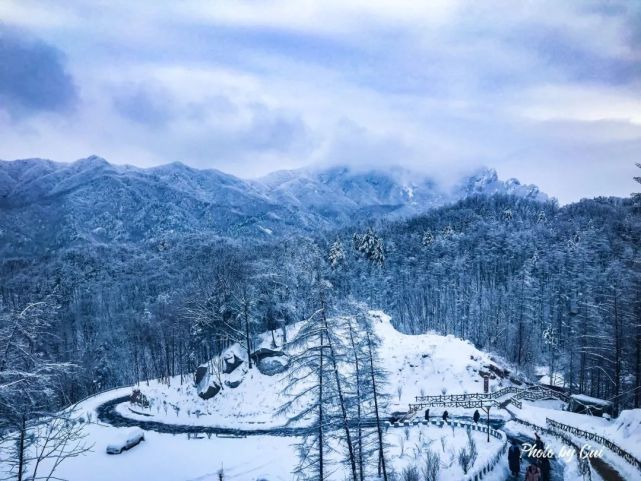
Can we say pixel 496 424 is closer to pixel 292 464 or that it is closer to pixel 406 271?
pixel 292 464

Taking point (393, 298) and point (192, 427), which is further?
point (393, 298)

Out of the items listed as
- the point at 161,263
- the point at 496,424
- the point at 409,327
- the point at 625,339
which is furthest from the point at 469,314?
the point at 161,263

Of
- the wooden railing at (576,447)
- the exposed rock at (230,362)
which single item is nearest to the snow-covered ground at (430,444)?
the wooden railing at (576,447)

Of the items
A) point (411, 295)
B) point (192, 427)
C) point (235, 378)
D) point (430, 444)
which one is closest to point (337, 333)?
point (430, 444)

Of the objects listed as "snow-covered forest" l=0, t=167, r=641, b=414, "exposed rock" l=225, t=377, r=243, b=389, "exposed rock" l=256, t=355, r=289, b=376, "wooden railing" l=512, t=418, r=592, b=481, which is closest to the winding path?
"wooden railing" l=512, t=418, r=592, b=481

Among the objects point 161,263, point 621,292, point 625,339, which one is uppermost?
point 161,263

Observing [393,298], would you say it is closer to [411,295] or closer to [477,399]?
[411,295]
